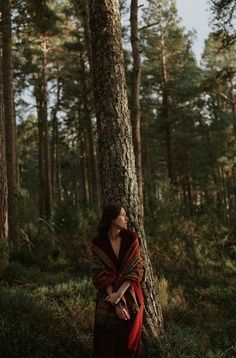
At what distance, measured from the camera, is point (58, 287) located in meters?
8.23

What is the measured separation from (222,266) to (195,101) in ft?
67.1

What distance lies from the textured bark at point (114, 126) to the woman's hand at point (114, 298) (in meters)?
0.95

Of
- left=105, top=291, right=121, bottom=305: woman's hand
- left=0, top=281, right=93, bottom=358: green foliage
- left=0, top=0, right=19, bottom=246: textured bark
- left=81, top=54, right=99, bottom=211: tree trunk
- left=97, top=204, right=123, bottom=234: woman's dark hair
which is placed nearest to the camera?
left=105, top=291, right=121, bottom=305: woman's hand

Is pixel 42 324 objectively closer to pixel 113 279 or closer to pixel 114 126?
pixel 113 279

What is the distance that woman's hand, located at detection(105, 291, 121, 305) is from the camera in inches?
186

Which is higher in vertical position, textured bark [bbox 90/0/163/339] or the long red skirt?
textured bark [bbox 90/0/163/339]

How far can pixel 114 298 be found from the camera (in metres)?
4.73

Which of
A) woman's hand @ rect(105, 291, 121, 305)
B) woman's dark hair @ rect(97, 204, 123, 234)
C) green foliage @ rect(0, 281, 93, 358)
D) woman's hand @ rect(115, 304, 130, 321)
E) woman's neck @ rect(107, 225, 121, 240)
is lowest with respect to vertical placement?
green foliage @ rect(0, 281, 93, 358)

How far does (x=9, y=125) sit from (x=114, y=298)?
9541 mm

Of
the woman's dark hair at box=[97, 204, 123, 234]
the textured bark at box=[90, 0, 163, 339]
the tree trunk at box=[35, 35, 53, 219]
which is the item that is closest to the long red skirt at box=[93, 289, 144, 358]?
the textured bark at box=[90, 0, 163, 339]

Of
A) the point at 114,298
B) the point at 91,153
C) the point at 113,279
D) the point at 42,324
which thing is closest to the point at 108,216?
the point at 113,279

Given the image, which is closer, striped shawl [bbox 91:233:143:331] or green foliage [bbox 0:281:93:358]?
striped shawl [bbox 91:233:143:331]

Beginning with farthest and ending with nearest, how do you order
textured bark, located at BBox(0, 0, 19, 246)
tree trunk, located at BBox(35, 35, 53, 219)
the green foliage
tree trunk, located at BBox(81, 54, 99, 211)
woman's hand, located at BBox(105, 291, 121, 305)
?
tree trunk, located at BBox(35, 35, 53, 219)
tree trunk, located at BBox(81, 54, 99, 211)
textured bark, located at BBox(0, 0, 19, 246)
the green foliage
woman's hand, located at BBox(105, 291, 121, 305)

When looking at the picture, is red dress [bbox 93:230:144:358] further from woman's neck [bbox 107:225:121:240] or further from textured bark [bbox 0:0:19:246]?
textured bark [bbox 0:0:19:246]
